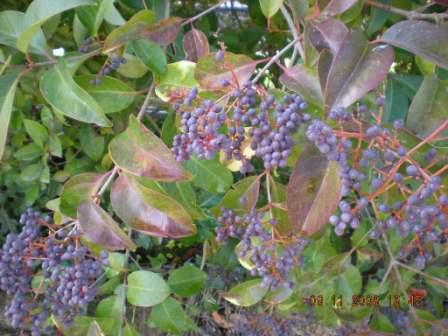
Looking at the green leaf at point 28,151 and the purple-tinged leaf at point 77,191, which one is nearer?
the purple-tinged leaf at point 77,191

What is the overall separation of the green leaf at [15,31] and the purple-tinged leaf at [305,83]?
0.42 m

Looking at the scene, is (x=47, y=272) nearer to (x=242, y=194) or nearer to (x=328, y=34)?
(x=242, y=194)

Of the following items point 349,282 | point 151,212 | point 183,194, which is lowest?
point 349,282

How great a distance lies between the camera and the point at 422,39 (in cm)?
63

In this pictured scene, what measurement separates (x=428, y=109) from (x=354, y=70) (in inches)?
7.1

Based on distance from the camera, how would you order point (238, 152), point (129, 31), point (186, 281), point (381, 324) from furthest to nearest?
point (186, 281), point (381, 324), point (129, 31), point (238, 152)

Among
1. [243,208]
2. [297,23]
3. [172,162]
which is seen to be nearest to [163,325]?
[243,208]

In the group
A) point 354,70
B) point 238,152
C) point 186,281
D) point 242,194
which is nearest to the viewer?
point 354,70

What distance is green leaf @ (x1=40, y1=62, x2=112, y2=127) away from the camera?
77 centimetres

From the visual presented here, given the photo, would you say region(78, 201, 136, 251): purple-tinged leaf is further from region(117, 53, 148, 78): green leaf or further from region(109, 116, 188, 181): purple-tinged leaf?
region(117, 53, 148, 78): green leaf

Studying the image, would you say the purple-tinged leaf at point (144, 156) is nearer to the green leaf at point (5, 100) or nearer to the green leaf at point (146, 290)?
the green leaf at point (5, 100)

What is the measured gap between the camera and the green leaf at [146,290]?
41.1 inches

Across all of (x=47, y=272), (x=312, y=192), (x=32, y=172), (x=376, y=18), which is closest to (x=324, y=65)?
(x=312, y=192)
